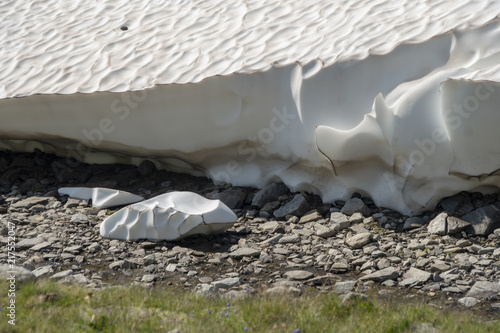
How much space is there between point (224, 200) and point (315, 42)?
1.84 m

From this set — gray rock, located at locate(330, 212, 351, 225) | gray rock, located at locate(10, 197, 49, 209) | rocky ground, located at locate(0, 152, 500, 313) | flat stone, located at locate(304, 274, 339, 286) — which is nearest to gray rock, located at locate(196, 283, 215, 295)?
rocky ground, located at locate(0, 152, 500, 313)

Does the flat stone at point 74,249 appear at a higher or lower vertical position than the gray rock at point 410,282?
higher

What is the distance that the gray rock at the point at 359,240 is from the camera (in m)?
5.49

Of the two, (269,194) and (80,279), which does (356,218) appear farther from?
(80,279)

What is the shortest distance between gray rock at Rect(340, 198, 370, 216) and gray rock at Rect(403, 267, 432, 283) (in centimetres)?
113

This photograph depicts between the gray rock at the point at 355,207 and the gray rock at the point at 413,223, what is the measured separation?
0.39 metres

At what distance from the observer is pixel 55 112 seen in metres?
7.30

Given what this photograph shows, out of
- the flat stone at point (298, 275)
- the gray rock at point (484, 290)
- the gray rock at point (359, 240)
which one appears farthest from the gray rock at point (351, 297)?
the gray rock at point (359, 240)

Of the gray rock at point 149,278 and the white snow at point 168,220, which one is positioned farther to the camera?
the white snow at point 168,220

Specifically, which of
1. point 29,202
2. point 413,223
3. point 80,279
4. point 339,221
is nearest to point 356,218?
point 339,221

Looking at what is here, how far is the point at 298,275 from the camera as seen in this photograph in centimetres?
504

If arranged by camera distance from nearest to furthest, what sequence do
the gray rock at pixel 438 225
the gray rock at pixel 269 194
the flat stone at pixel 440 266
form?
the flat stone at pixel 440 266, the gray rock at pixel 438 225, the gray rock at pixel 269 194

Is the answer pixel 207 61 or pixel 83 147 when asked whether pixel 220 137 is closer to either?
pixel 207 61

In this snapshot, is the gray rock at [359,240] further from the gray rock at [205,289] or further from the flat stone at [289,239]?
the gray rock at [205,289]
